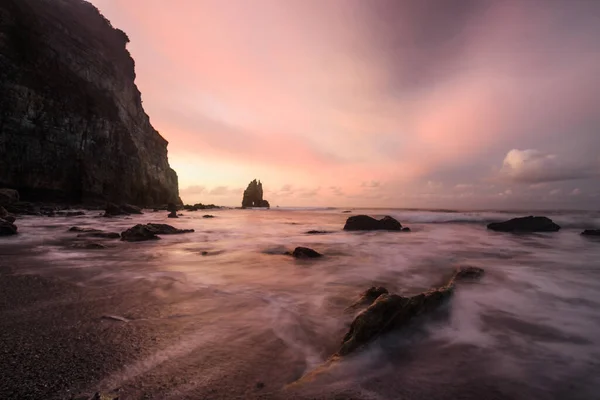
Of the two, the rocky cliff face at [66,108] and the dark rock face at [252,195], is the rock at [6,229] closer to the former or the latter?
the rocky cliff face at [66,108]

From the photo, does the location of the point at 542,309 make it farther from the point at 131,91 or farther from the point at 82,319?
the point at 131,91

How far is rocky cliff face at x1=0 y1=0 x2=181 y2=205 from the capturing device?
91.3 feet

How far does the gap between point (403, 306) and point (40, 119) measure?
39.7 metres

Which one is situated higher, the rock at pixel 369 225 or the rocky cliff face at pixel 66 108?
the rocky cliff face at pixel 66 108

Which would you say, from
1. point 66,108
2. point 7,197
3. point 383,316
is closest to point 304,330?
point 383,316

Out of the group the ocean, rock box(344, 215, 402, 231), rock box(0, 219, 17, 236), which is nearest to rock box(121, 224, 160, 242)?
the ocean

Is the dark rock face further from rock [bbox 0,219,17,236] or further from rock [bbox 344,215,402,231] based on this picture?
rock [bbox 0,219,17,236]

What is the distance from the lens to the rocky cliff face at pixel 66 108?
91.3 ft

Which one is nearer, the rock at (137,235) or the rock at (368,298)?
the rock at (368,298)

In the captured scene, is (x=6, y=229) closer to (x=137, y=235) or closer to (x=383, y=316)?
(x=137, y=235)

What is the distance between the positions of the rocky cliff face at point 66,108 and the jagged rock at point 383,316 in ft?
122

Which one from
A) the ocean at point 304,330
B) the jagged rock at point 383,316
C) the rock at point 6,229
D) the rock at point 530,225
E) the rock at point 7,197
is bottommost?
the ocean at point 304,330

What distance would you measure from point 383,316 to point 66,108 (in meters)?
42.0

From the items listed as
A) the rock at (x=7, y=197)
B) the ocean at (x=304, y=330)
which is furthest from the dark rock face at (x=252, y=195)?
the ocean at (x=304, y=330)
